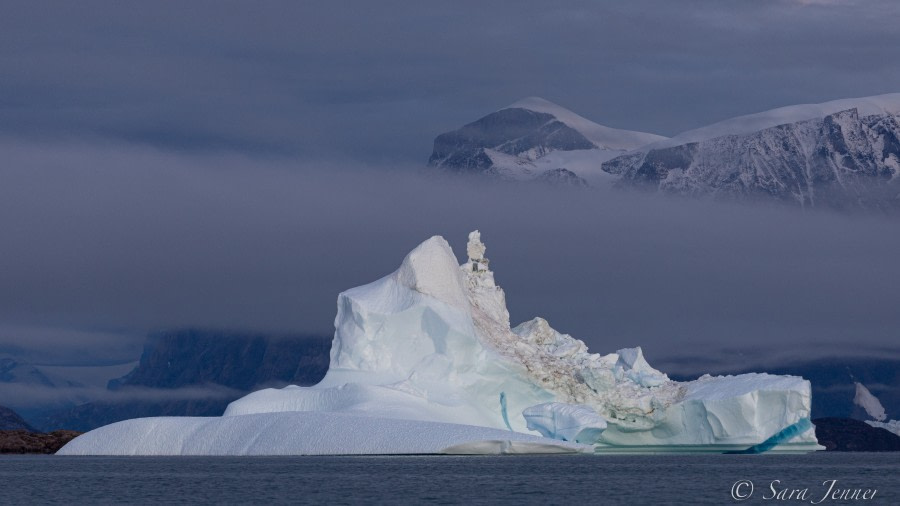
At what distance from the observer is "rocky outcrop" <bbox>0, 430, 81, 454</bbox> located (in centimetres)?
12150

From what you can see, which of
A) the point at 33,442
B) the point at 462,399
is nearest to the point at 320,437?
the point at 462,399

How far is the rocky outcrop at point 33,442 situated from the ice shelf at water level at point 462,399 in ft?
145

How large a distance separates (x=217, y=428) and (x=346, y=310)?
33.2 ft

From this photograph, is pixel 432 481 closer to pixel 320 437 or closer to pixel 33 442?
pixel 320 437

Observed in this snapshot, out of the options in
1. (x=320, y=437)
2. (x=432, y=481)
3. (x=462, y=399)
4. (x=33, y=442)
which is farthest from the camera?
(x=33, y=442)

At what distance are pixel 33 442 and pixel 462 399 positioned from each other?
190 ft

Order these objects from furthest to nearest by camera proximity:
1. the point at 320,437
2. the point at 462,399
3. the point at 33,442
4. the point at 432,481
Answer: the point at 33,442, the point at 462,399, the point at 320,437, the point at 432,481

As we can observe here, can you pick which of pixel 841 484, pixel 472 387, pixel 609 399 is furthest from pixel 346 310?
pixel 841 484

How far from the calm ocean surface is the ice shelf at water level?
1.36m

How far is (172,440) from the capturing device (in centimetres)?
7512

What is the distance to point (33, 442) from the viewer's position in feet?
411

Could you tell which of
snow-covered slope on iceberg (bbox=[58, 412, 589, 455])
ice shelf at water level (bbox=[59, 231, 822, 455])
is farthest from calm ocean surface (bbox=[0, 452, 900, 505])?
ice shelf at water level (bbox=[59, 231, 822, 455])

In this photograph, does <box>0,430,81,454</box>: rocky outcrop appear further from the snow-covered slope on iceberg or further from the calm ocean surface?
the snow-covered slope on iceberg

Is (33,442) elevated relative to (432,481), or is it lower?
lower
